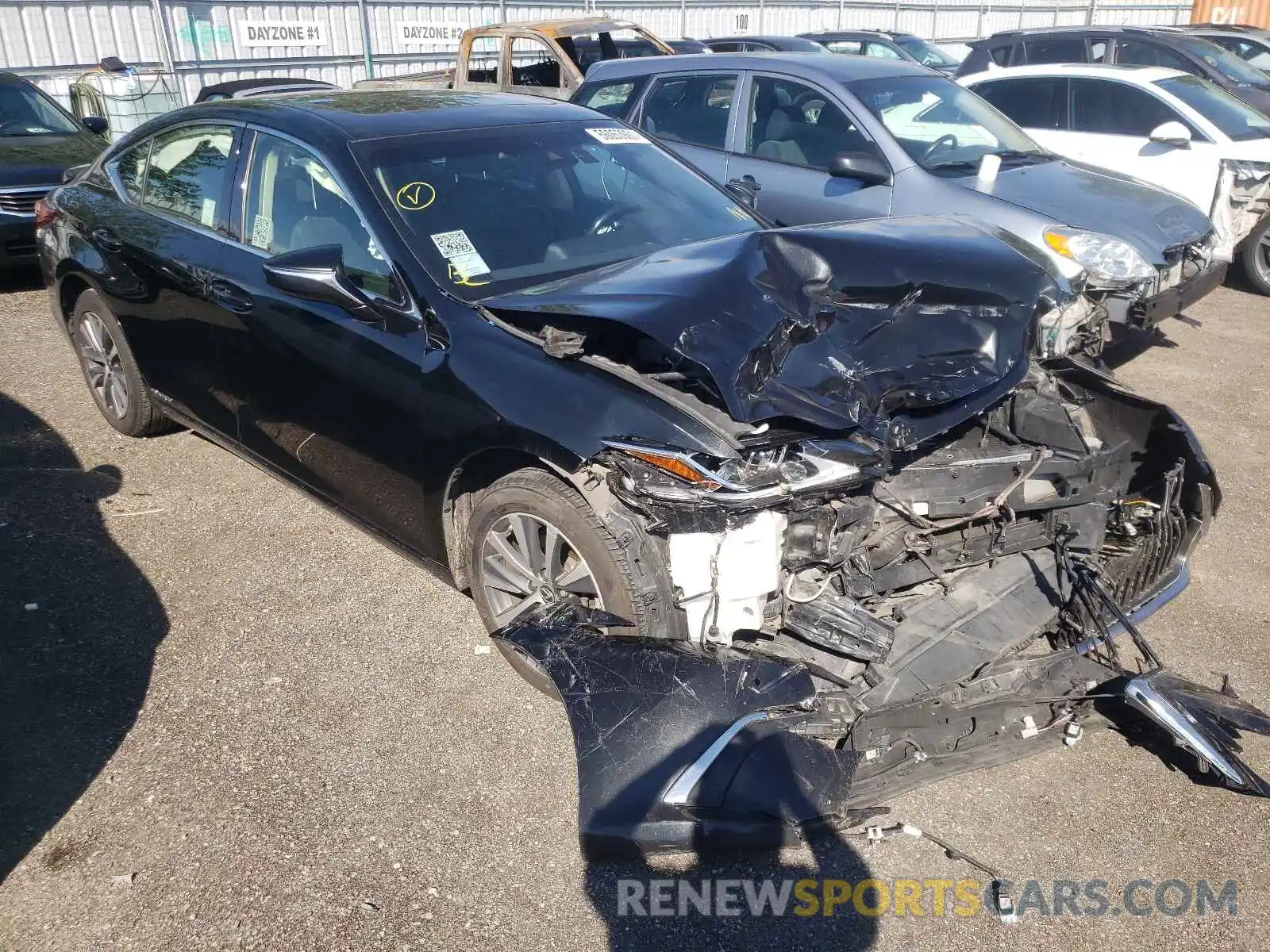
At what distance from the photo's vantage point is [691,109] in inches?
287

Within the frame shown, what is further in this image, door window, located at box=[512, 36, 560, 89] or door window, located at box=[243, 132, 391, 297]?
door window, located at box=[512, 36, 560, 89]

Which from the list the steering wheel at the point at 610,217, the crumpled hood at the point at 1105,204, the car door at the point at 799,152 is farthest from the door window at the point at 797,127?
the steering wheel at the point at 610,217

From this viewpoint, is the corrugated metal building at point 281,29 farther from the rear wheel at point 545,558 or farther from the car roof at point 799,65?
the rear wheel at point 545,558

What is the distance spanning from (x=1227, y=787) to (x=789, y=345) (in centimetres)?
176

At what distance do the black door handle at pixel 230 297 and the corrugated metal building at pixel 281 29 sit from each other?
11.8 meters

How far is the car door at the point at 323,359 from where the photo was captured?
3.39 m

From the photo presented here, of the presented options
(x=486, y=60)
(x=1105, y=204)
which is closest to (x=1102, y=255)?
(x=1105, y=204)

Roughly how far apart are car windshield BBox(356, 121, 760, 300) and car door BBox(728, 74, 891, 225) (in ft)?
7.73

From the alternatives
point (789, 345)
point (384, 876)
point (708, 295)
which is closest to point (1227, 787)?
point (789, 345)

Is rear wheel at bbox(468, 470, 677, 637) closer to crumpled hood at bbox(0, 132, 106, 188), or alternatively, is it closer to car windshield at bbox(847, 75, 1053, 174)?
car windshield at bbox(847, 75, 1053, 174)

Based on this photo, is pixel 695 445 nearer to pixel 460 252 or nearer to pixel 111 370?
pixel 460 252

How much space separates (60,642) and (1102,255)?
5582 millimetres

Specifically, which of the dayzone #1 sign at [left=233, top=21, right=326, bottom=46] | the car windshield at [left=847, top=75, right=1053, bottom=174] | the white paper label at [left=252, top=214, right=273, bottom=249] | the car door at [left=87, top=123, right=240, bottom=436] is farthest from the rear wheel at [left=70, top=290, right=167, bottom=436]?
the dayzone #1 sign at [left=233, top=21, right=326, bottom=46]

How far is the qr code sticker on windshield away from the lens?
3.44 metres
